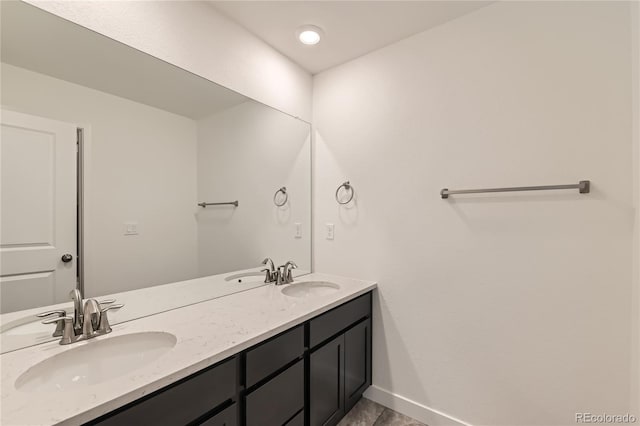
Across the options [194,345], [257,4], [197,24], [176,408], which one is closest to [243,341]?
[194,345]

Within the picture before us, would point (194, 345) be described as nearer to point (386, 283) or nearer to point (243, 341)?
point (243, 341)

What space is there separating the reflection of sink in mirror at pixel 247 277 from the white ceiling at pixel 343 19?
1546mm

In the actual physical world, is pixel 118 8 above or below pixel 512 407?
above

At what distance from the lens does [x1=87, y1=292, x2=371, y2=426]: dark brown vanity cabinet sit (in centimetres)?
85

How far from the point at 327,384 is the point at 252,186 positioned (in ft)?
4.18

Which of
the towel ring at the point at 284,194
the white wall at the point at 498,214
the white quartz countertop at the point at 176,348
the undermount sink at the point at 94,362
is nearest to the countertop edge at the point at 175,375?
the white quartz countertop at the point at 176,348

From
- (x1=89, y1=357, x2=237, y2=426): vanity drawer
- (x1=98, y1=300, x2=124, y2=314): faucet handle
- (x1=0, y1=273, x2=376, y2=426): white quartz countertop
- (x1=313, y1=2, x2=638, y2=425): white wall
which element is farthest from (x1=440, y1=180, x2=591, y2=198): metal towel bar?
(x1=98, y1=300, x2=124, y2=314): faucet handle

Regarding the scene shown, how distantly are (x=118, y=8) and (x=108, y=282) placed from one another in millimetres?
1196

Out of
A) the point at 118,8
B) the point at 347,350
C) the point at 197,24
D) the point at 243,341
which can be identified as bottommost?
the point at 347,350

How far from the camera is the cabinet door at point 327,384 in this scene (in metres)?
1.41

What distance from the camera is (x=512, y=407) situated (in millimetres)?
1423

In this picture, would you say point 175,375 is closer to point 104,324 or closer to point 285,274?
point 104,324

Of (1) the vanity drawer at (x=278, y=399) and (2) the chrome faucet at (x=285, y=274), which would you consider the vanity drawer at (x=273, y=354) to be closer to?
(1) the vanity drawer at (x=278, y=399)

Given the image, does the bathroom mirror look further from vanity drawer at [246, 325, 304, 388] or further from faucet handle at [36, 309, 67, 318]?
vanity drawer at [246, 325, 304, 388]
